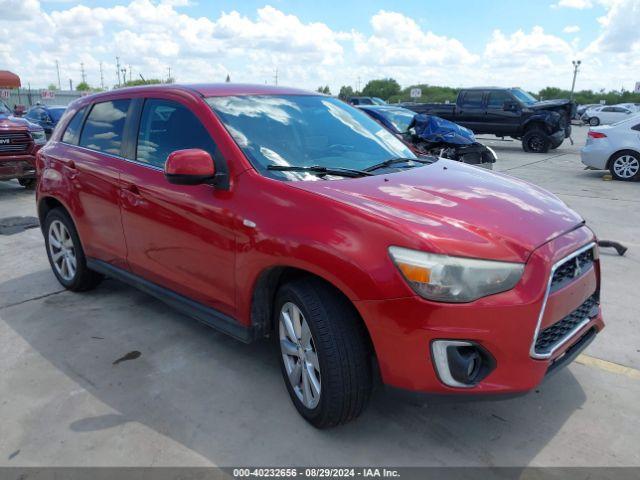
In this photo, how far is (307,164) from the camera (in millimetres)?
3164

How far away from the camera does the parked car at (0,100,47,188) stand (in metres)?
9.62

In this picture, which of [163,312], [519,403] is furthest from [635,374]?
[163,312]

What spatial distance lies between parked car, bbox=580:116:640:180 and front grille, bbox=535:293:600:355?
984 centimetres

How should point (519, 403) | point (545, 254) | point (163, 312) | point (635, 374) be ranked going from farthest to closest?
1. point (163, 312)
2. point (635, 374)
3. point (519, 403)
4. point (545, 254)

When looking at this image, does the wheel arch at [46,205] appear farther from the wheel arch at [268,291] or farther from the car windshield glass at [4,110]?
the car windshield glass at [4,110]

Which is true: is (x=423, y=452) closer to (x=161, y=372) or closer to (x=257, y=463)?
(x=257, y=463)

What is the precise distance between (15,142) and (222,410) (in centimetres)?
888

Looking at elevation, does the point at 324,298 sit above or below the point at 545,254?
below

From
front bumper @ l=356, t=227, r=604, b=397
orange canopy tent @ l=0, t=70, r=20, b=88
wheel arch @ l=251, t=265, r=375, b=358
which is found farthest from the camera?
orange canopy tent @ l=0, t=70, r=20, b=88

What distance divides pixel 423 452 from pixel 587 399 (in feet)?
3.72

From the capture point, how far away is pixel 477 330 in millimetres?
2270

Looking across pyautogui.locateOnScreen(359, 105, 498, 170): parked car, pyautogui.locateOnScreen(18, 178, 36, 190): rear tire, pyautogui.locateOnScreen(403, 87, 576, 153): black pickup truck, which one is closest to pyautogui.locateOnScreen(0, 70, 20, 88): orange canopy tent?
pyautogui.locateOnScreen(18, 178, 36, 190): rear tire

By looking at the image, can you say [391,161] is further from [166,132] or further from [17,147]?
[17,147]

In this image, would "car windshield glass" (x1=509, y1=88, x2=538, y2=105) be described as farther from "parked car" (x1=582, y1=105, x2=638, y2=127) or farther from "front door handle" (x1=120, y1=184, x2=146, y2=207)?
"parked car" (x1=582, y1=105, x2=638, y2=127)
